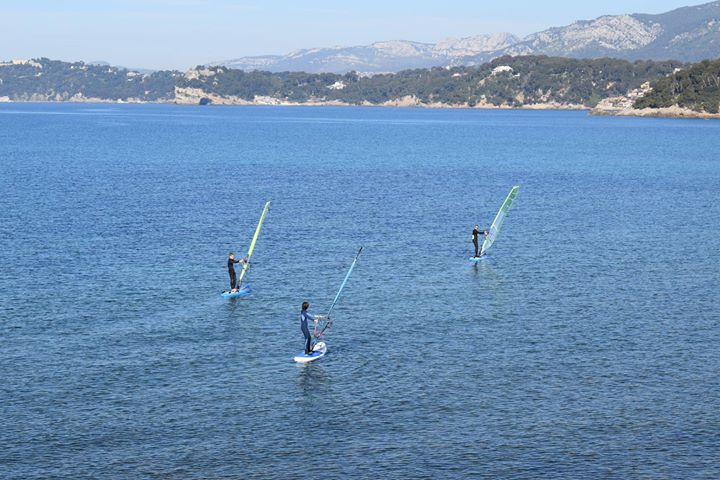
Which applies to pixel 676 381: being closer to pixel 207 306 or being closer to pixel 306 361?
pixel 306 361

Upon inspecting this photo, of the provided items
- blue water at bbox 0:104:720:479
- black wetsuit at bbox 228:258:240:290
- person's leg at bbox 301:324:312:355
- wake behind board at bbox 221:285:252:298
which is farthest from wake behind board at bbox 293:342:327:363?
black wetsuit at bbox 228:258:240:290

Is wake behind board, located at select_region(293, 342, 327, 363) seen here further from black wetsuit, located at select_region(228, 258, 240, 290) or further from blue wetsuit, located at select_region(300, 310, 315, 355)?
black wetsuit, located at select_region(228, 258, 240, 290)

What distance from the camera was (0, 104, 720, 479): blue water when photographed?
37062 millimetres

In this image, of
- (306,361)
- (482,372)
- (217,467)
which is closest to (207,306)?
(306,361)

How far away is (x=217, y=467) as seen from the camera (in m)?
35.4

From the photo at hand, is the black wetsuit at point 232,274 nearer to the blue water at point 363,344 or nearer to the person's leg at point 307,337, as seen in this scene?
the blue water at point 363,344

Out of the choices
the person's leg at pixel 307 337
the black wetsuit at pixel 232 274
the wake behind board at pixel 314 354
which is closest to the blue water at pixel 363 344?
the wake behind board at pixel 314 354

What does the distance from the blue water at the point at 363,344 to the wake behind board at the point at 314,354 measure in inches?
16.5

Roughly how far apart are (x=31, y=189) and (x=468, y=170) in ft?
223

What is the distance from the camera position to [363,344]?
168 ft

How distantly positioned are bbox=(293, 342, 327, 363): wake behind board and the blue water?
420mm

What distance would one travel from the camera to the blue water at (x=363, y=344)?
122 feet

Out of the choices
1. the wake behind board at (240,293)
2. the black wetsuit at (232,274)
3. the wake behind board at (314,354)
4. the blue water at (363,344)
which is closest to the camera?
the blue water at (363,344)

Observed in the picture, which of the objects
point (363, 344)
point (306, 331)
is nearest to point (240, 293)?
point (363, 344)
